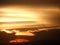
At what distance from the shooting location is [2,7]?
168cm

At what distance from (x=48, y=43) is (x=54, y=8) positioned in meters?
0.32

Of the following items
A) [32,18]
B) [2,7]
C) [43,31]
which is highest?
[2,7]

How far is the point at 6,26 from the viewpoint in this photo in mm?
1674

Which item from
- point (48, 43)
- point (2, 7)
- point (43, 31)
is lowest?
point (48, 43)

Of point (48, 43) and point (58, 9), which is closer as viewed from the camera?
point (48, 43)

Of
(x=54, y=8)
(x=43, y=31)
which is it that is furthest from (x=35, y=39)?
(x=54, y=8)

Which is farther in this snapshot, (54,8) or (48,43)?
(54,8)

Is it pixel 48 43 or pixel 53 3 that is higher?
pixel 53 3

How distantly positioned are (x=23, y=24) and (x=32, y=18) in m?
0.09

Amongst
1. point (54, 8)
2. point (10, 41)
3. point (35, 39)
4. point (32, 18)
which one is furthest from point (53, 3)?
point (10, 41)

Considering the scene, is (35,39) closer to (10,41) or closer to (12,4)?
(10,41)

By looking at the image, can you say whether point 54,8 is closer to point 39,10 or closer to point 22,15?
point 39,10

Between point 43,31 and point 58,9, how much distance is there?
0.78 feet

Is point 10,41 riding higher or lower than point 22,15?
lower
